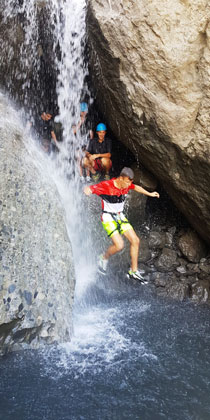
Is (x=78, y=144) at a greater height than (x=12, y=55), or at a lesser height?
lesser

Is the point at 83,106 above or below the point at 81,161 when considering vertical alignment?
above

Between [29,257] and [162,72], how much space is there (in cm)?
334

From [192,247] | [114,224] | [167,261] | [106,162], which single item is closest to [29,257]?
[114,224]

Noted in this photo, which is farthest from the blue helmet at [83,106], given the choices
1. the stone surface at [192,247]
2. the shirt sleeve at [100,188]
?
the stone surface at [192,247]

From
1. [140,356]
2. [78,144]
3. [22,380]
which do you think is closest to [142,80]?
[78,144]

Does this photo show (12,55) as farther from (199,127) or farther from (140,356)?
(140,356)

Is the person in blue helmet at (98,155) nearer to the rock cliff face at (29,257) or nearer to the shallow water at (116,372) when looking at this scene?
the rock cliff face at (29,257)

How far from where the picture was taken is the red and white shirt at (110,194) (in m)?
5.64

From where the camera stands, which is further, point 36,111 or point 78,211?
point 36,111

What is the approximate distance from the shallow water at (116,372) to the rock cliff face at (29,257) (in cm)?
32

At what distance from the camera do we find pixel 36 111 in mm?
7973

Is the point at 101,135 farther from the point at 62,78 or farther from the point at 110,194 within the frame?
the point at 110,194

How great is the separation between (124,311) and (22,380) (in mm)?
2211

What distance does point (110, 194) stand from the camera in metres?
5.69
